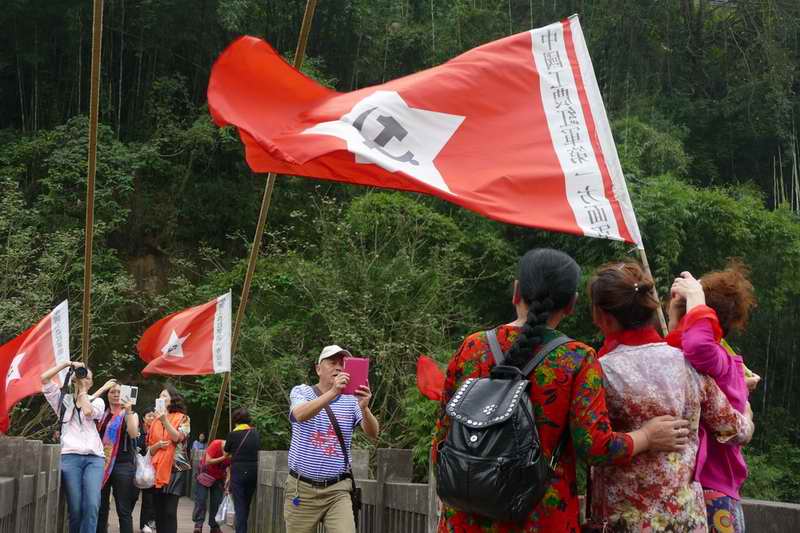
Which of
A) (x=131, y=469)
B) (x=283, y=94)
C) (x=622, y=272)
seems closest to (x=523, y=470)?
(x=622, y=272)

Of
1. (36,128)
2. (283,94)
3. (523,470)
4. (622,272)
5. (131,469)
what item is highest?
(36,128)

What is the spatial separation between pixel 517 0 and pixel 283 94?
30486 mm

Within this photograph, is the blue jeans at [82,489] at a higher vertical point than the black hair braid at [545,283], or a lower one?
lower

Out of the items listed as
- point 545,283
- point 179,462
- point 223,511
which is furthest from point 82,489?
point 545,283

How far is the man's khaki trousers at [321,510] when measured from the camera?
23.4 feet

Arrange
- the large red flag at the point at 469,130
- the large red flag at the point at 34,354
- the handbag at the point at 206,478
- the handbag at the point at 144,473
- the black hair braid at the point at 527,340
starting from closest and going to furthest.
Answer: the black hair braid at the point at 527,340 < the large red flag at the point at 469,130 < the large red flag at the point at 34,354 < the handbag at the point at 144,473 < the handbag at the point at 206,478

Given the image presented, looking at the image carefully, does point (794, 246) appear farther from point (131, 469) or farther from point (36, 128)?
point (36, 128)

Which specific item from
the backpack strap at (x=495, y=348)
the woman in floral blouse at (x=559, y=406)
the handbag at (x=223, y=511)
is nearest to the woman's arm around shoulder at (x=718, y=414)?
the woman in floral blouse at (x=559, y=406)

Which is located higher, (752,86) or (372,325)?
(752,86)

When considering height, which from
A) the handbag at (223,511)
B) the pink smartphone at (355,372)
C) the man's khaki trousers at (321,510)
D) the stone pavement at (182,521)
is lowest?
the stone pavement at (182,521)

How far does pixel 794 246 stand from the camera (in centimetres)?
2689

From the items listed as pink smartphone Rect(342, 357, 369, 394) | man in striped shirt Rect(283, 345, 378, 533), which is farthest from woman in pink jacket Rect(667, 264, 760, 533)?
man in striped shirt Rect(283, 345, 378, 533)

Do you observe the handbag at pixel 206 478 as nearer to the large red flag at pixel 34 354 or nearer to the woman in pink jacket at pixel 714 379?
the large red flag at pixel 34 354

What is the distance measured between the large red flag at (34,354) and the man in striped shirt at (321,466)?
407cm
